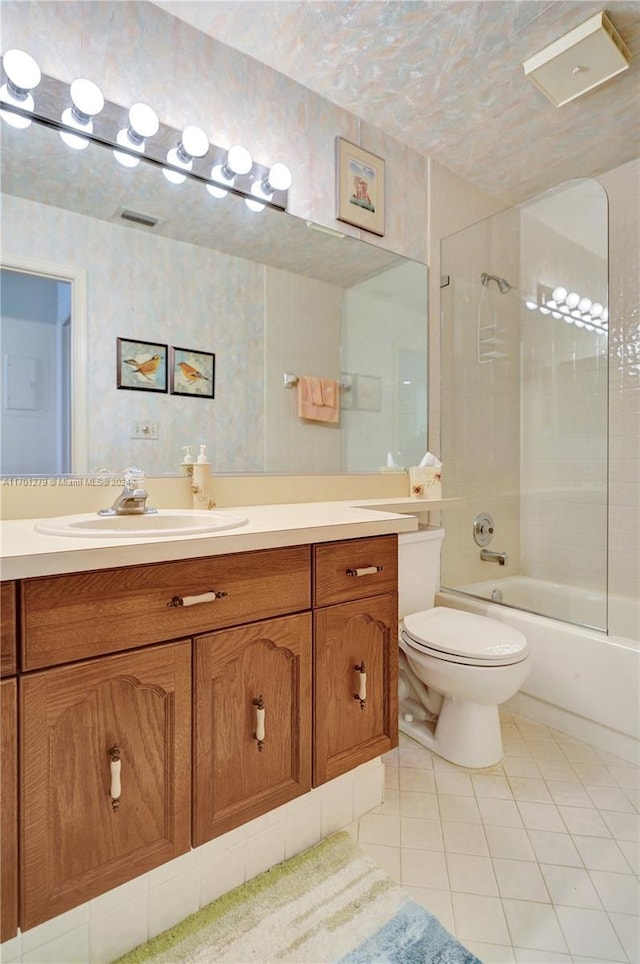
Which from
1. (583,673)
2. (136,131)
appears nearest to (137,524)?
(136,131)

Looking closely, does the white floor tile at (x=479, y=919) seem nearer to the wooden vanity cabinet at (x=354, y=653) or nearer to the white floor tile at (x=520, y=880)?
the white floor tile at (x=520, y=880)

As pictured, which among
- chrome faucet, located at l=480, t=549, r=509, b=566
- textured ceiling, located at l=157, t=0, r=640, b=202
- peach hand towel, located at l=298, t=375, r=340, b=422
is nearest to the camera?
textured ceiling, located at l=157, t=0, r=640, b=202

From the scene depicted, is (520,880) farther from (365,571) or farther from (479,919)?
(365,571)

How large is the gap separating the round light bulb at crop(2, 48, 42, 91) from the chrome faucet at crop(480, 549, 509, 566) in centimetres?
238

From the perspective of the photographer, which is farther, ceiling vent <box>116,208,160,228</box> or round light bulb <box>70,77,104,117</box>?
ceiling vent <box>116,208,160,228</box>

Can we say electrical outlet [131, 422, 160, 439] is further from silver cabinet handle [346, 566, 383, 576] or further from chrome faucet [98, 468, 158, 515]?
silver cabinet handle [346, 566, 383, 576]

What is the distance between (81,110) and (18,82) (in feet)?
0.47

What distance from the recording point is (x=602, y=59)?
5.38 feet

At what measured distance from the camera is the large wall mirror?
4.08ft

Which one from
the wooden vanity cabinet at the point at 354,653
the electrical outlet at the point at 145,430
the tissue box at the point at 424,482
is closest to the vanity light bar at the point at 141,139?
the electrical outlet at the point at 145,430

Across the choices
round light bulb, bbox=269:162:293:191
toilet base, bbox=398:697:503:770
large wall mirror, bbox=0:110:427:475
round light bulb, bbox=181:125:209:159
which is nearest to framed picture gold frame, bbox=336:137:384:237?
large wall mirror, bbox=0:110:427:475

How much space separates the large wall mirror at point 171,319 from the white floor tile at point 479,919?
1.28 m

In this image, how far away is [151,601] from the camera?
35.1 inches

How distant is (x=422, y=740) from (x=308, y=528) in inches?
43.7
